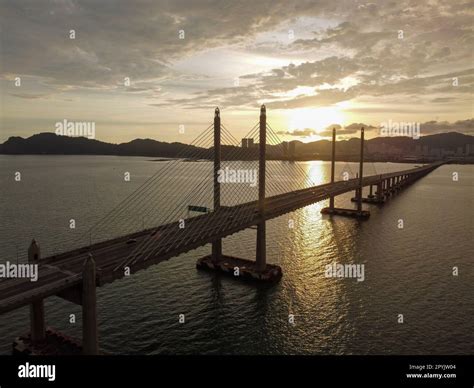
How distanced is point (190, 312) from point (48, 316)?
1235 cm

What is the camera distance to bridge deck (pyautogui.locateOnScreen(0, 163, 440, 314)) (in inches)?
882

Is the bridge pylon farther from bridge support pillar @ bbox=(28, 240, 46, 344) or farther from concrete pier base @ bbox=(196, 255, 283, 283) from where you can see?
bridge support pillar @ bbox=(28, 240, 46, 344)

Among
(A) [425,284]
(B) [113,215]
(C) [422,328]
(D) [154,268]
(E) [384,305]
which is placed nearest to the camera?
(C) [422,328]

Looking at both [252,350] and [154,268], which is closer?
[252,350]

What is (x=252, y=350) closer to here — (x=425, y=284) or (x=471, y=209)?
(x=425, y=284)

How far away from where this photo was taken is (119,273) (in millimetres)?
25734

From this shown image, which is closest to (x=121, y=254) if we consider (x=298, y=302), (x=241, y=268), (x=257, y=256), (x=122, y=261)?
(x=122, y=261)

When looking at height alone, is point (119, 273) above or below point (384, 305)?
above

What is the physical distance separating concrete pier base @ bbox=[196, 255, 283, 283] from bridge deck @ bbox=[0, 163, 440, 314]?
5.60 meters

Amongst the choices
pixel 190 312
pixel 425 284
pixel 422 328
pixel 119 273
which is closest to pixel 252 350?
pixel 190 312

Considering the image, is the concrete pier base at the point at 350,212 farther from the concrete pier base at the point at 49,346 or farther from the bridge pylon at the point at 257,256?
the concrete pier base at the point at 49,346

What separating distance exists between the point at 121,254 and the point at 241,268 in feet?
54.5

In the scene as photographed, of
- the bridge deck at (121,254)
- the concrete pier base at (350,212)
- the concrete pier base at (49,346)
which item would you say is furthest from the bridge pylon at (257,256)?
the concrete pier base at (350,212)

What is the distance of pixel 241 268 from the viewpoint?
43.2 m
